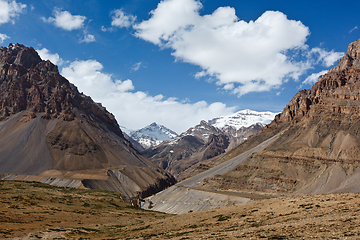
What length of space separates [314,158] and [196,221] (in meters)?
111

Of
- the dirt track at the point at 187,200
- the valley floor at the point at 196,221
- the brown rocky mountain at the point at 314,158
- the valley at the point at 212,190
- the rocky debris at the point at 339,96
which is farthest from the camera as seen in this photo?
the rocky debris at the point at 339,96

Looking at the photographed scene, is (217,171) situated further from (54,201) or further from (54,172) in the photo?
(54,201)

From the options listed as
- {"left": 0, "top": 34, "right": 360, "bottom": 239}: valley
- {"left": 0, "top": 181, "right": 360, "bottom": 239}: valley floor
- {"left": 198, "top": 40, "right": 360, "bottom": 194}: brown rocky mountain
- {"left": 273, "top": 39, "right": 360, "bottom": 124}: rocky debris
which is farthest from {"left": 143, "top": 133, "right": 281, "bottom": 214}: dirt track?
{"left": 273, "top": 39, "right": 360, "bottom": 124}: rocky debris

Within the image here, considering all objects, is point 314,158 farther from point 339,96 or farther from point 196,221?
point 196,221

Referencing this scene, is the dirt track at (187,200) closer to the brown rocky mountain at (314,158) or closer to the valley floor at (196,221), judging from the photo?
the brown rocky mountain at (314,158)

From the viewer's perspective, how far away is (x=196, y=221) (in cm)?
3797

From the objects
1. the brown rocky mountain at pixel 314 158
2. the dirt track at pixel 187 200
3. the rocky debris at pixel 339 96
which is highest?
the rocky debris at pixel 339 96

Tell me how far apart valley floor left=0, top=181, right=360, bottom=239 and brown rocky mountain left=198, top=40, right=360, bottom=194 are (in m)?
82.2

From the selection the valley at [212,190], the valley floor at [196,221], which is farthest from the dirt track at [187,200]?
the valley floor at [196,221]

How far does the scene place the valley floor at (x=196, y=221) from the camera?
2281 centimetres

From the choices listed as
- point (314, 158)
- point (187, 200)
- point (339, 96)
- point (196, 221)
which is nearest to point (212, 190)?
point (187, 200)

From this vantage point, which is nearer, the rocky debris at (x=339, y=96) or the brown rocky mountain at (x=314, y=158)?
the brown rocky mountain at (x=314, y=158)

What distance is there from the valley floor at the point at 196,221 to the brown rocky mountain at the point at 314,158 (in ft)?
270

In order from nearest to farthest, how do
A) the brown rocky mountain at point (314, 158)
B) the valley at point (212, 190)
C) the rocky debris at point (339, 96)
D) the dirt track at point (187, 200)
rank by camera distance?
the valley at point (212, 190), the dirt track at point (187, 200), the brown rocky mountain at point (314, 158), the rocky debris at point (339, 96)
